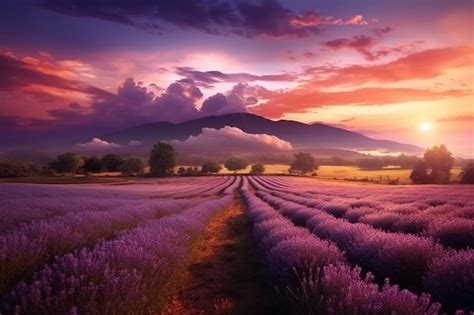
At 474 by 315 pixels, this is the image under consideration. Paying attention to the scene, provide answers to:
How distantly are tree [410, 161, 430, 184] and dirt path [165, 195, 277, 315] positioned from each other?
57459 millimetres

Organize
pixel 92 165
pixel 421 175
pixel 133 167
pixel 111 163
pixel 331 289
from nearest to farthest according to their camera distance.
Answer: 1. pixel 331 289
2. pixel 421 175
3. pixel 133 167
4. pixel 92 165
5. pixel 111 163

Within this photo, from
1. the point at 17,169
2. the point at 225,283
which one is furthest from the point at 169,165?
the point at 225,283

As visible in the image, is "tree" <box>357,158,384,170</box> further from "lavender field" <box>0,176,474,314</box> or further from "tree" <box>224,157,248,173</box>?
"lavender field" <box>0,176,474,314</box>

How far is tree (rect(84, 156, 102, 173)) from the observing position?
9462 centimetres

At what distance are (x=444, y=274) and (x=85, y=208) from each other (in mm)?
9991

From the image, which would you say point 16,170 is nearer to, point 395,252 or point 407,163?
point 395,252

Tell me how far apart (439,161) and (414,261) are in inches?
2568

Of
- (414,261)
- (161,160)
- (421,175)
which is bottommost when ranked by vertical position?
(421,175)

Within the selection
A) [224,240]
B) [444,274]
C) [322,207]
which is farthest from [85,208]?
[444,274]

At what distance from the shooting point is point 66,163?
281 ft

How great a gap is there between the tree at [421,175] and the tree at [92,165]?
78240 millimetres

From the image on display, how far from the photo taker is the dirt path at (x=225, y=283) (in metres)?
5.00

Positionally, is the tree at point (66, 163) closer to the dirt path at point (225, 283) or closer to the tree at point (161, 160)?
the tree at point (161, 160)

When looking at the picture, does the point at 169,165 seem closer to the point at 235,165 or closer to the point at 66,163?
the point at 66,163
